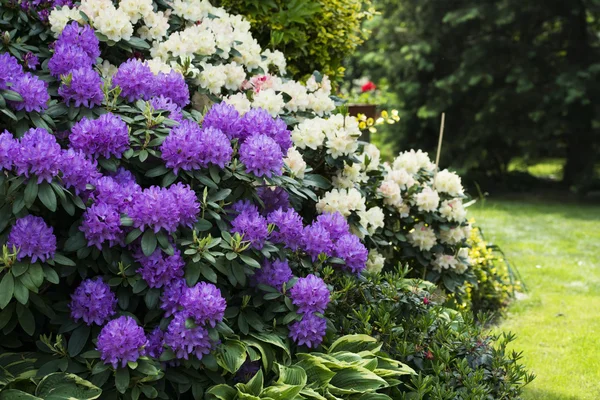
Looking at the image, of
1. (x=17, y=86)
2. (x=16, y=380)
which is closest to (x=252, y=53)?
(x=17, y=86)

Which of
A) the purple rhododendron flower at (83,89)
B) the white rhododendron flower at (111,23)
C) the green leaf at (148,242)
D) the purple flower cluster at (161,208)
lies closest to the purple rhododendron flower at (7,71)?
the purple rhododendron flower at (83,89)

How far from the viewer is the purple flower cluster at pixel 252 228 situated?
2430 mm

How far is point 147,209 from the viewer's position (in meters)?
2.25

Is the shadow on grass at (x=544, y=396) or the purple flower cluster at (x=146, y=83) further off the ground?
the purple flower cluster at (x=146, y=83)

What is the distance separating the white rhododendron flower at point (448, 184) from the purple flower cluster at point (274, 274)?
5.08 feet

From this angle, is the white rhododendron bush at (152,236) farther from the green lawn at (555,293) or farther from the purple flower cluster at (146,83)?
the green lawn at (555,293)

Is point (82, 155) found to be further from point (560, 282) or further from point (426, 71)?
point (426, 71)

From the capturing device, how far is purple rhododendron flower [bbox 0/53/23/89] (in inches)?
97.2

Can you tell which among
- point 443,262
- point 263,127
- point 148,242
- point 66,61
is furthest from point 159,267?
point 443,262

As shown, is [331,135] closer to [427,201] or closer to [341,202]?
[341,202]

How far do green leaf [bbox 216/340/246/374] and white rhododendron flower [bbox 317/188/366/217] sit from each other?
95cm

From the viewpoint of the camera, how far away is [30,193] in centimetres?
217

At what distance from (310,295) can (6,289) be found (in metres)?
0.97

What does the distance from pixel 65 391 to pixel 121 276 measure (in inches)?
16.2
